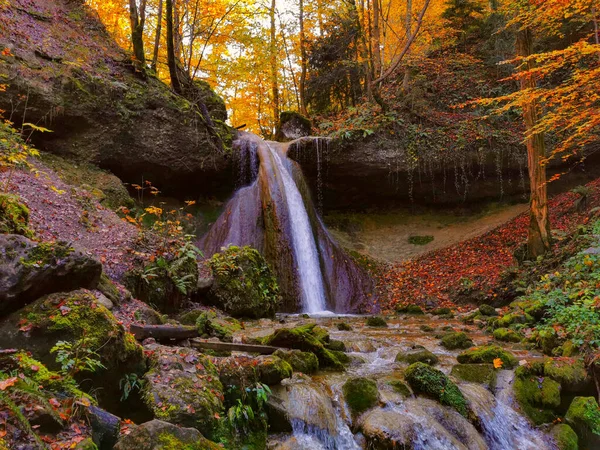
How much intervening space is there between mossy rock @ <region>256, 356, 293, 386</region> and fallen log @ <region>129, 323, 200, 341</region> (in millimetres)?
1026

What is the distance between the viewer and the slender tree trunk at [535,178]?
936 centimetres

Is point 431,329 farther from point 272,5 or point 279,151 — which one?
point 272,5

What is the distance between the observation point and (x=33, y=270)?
3311 mm

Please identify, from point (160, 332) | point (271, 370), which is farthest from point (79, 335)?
point (271, 370)

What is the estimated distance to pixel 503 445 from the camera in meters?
4.11

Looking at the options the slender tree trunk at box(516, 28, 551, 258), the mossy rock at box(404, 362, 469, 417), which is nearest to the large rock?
the mossy rock at box(404, 362, 469, 417)

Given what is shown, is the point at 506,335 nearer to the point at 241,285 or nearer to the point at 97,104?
the point at 241,285

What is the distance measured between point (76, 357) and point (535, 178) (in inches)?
405

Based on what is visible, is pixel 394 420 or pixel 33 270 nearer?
pixel 33 270

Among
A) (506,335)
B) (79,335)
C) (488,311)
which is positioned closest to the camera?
(79,335)

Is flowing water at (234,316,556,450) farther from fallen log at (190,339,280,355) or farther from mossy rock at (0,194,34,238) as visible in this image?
mossy rock at (0,194,34,238)

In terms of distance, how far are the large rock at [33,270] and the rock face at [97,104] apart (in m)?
7.48

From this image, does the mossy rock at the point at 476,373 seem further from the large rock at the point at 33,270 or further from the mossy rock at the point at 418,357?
the large rock at the point at 33,270

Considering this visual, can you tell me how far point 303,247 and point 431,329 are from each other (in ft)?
17.2
